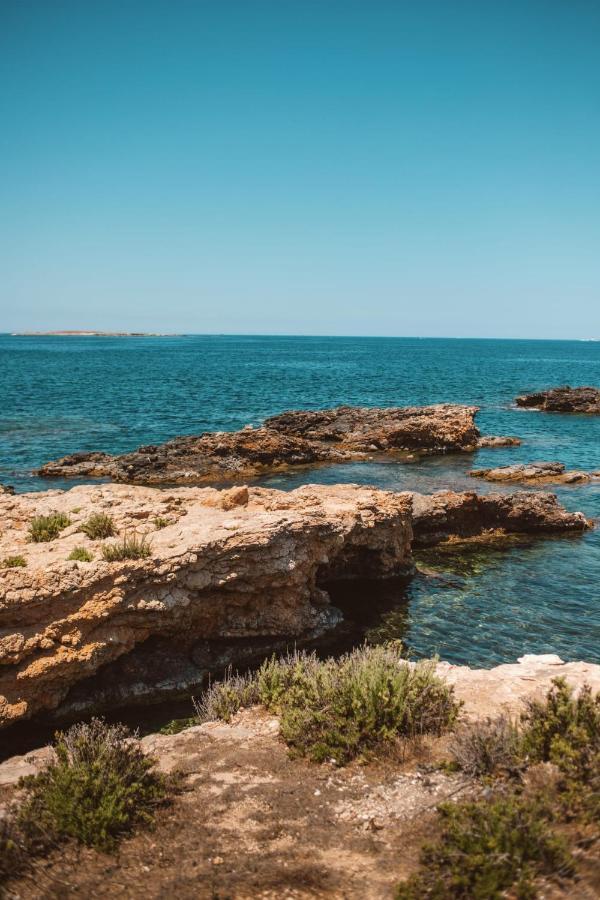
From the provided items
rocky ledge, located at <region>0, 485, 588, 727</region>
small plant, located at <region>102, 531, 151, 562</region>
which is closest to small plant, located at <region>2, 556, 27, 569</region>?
rocky ledge, located at <region>0, 485, 588, 727</region>

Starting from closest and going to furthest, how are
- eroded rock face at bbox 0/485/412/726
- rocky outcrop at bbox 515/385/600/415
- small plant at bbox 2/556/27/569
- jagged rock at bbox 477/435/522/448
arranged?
1. eroded rock face at bbox 0/485/412/726
2. small plant at bbox 2/556/27/569
3. jagged rock at bbox 477/435/522/448
4. rocky outcrop at bbox 515/385/600/415

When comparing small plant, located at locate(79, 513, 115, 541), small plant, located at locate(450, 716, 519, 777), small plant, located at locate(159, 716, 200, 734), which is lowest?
small plant, located at locate(159, 716, 200, 734)

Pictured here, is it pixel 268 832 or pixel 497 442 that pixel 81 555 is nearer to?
pixel 268 832

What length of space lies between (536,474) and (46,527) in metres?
24.9

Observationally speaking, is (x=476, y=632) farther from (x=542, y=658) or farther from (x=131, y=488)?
(x=131, y=488)

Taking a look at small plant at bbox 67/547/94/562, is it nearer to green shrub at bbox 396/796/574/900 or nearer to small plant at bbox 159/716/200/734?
small plant at bbox 159/716/200/734

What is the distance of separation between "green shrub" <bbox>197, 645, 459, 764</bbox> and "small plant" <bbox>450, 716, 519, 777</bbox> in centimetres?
93

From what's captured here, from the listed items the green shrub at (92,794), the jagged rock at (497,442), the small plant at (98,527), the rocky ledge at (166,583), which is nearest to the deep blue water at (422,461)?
the jagged rock at (497,442)

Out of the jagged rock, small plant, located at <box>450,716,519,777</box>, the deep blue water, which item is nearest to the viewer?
small plant, located at <box>450,716,519,777</box>

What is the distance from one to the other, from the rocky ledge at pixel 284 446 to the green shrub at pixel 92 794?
24064 mm

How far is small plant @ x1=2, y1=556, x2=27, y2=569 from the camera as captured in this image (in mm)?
11289

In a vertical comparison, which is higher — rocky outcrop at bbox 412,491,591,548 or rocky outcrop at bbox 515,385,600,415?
rocky outcrop at bbox 515,385,600,415

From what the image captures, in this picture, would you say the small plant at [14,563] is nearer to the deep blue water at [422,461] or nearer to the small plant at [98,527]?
the small plant at [98,527]

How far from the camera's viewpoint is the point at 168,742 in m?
9.32
